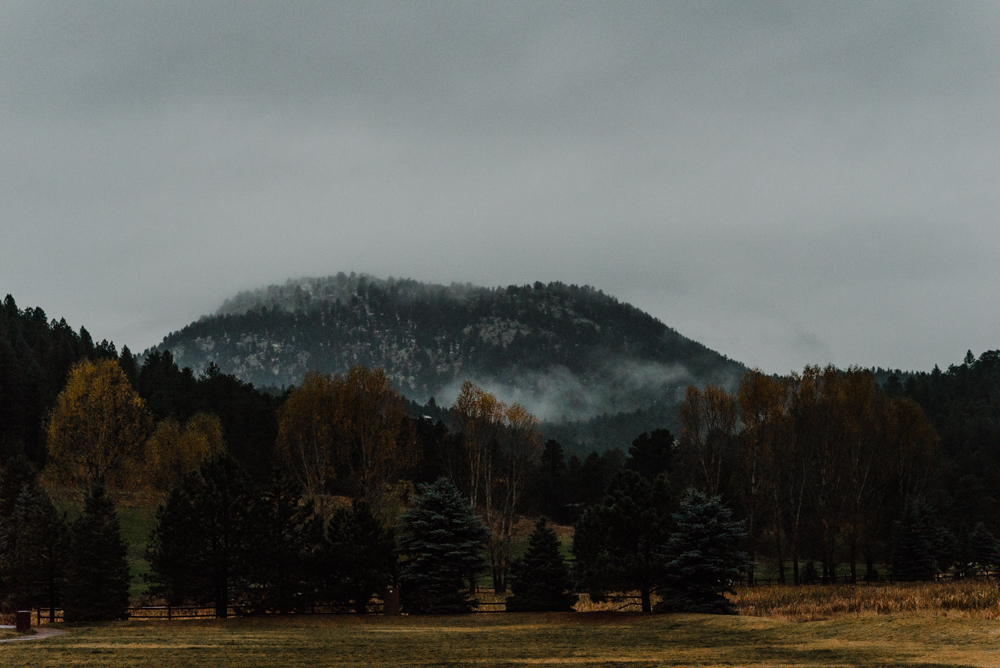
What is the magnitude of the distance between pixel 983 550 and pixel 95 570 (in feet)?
224

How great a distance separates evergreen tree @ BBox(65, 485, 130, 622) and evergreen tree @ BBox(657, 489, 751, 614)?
26.7m

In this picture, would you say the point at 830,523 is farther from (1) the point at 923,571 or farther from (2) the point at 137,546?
(2) the point at 137,546

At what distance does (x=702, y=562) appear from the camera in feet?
133

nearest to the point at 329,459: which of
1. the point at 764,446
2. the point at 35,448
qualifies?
the point at 764,446

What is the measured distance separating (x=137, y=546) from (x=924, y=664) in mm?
69574

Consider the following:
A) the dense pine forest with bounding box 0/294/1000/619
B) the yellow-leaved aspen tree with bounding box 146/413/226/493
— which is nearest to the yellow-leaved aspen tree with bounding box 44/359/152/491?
the dense pine forest with bounding box 0/294/1000/619

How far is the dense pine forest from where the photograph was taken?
42625mm

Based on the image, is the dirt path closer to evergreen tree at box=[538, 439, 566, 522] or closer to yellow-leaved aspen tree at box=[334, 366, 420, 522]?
yellow-leaved aspen tree at box=[334, 366, 420, 522]

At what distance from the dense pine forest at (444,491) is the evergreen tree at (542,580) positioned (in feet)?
0.53

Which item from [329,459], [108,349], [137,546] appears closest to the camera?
[329,459]

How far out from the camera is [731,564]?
40.8 m

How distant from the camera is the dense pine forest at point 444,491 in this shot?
42.6 meters

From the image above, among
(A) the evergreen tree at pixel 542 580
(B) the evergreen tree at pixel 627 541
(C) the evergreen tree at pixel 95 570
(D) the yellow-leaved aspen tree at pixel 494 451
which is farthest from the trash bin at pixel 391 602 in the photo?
(D) the yellow-leaved aspen tree at pixel 494 451

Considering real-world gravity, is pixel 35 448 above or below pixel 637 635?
above
